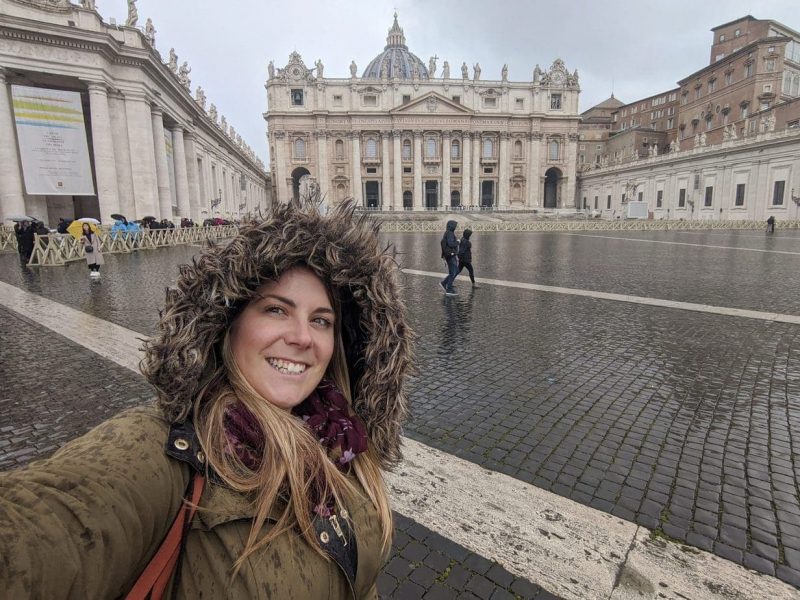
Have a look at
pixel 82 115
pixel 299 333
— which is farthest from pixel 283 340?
pixel 82 115

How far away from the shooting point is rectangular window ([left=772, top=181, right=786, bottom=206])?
35.6 m

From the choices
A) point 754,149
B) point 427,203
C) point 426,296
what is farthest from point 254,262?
point 427,203

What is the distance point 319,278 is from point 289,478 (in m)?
0.53

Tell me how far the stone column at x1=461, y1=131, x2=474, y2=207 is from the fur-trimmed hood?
63.7m

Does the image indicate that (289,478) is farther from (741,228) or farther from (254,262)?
(741,228)

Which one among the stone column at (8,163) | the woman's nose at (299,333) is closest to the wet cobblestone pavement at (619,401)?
the woman's nose at (299,333)

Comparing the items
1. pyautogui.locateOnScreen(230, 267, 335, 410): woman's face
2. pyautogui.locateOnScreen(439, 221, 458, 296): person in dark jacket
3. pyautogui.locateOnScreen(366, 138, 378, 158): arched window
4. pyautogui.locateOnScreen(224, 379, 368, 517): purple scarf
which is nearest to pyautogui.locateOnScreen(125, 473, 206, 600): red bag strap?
pyautogui.locateOnScreen(224, 379, 368, 517): purple scarf

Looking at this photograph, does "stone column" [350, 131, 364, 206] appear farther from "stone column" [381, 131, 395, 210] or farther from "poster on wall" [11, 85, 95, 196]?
"poster on wall" [11, 85, 95, 196]

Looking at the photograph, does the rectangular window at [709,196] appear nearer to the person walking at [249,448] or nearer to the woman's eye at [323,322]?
the person walking at [249,448]

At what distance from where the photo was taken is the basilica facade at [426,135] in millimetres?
61094

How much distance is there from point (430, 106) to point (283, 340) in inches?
2559

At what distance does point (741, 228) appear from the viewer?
1359 inches

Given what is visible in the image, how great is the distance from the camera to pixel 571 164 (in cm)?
6475

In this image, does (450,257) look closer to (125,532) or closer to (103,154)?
(125,532)
